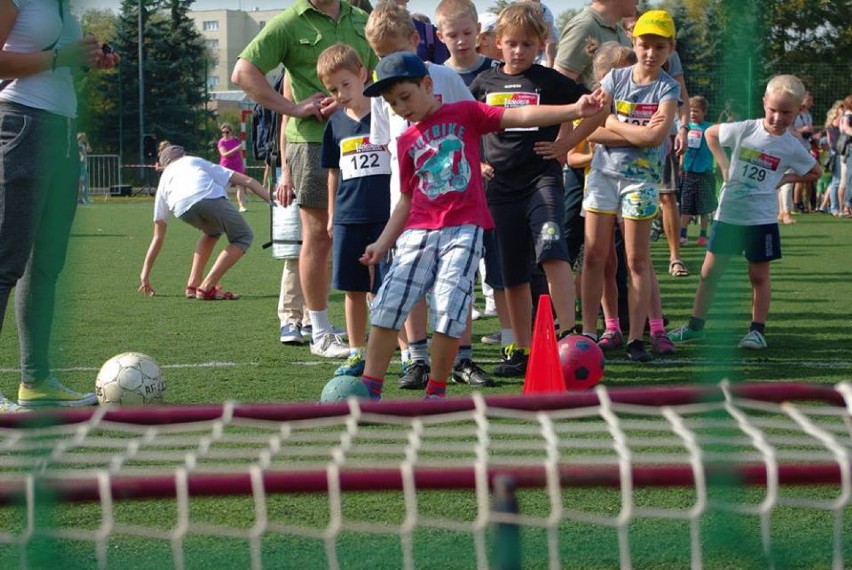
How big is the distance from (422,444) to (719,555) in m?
0.80

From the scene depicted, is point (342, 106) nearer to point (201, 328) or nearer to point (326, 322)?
point (326, 322)

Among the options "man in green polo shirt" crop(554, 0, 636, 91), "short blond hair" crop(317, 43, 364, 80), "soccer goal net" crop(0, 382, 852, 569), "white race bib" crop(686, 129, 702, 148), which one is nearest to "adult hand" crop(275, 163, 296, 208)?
"short blond hair" crop(317, 43, 364, 80)

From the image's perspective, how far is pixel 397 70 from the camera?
15.6 feet

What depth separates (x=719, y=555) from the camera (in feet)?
9.82

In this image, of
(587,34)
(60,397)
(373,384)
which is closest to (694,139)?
(587,34)

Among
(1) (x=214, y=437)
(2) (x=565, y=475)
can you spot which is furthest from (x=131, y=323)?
(2) (x=565, y=475)

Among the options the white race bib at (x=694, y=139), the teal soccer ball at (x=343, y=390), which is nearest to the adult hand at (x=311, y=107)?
the teal soccer ball at (x=343, y=390)

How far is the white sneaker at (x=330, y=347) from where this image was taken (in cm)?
630

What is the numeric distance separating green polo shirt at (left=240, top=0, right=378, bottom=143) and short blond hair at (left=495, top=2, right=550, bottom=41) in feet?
3.32

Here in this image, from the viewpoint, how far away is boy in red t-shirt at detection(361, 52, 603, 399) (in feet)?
15.8

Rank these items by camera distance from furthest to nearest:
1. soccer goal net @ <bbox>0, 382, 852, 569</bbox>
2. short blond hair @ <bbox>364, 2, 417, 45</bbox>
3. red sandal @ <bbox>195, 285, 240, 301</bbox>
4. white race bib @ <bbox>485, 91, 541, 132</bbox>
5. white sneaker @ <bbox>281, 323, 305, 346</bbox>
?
red sandal @ <bbox>195, 285, 240, 301</bbox> < white sneaker @ <bbox>281, 323, 305, 346</bbox> < white race bib @ <bbox>485, 91, 541, 132</bbox> < short blond hair @ <bbox>364, 2, 417, 45</bbox> < soccer goal net @ <bbox>0, 382, 852, 569</bbox>

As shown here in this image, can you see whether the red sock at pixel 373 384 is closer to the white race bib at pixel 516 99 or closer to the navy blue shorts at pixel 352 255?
the navy blue shorts at pixel 352 255

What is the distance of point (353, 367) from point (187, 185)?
4.63m

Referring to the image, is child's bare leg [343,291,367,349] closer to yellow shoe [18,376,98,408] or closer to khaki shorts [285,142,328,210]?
khaki shorts [285,142,328,210]
